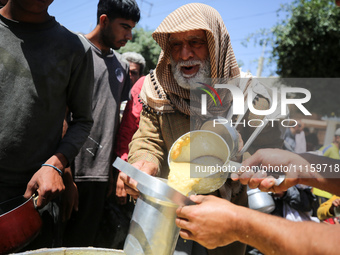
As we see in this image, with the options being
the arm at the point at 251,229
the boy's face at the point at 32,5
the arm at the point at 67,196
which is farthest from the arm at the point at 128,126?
the arm at the point at 251,229

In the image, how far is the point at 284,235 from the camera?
1.06 metres

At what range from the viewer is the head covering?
1914mm

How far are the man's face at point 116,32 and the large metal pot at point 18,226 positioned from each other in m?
1.70

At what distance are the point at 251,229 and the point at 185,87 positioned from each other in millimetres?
1032

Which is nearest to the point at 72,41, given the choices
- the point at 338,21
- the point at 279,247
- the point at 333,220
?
the point at 279,247

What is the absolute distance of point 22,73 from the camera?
161 centimetres

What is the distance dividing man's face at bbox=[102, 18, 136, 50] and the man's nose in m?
0.99

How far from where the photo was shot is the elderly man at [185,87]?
1928 mm

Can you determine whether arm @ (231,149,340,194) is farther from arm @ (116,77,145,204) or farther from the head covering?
arm @ (116,77,145,204)

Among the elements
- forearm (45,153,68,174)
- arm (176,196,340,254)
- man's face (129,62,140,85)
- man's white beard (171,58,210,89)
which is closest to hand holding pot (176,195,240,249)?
arm (176,196,340,254)

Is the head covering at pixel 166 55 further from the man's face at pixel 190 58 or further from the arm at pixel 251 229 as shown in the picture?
the arm at pixel 251 229

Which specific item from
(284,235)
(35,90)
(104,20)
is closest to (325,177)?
(284,235)

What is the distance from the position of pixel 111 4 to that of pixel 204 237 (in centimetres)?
224

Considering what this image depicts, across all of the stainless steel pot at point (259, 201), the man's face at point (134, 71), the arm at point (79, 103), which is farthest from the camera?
the man's face at point (134, 71)
